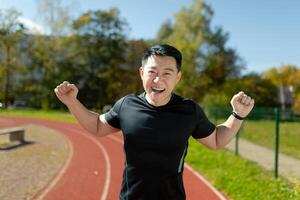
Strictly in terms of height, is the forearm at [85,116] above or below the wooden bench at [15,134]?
above

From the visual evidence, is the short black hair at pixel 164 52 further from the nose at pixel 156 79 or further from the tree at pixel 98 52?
the tree at pixel 98 52

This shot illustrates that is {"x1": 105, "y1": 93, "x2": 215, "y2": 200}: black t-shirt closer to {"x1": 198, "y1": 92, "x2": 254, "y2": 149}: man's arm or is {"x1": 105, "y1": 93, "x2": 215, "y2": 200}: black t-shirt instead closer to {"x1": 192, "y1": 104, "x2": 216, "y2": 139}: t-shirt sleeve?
{"x1": 192, "y1": 104, "x2": 216, "y2": 139}: t-shirt sleeve

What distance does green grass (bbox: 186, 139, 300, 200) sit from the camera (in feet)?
28.6

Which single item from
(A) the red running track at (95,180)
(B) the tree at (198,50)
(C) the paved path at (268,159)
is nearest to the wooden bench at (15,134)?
(A) the red running track at (95,180)

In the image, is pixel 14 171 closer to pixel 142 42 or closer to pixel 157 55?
pixel 157 55

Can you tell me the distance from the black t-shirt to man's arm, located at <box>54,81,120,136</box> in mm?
214

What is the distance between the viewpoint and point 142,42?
192 ft

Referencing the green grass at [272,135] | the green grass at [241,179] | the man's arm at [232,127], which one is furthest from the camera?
the green grass at [272,135]

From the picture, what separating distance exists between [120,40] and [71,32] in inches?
270

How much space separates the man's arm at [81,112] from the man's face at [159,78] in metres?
0.40

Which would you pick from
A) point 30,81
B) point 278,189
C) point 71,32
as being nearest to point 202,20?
point 71,32

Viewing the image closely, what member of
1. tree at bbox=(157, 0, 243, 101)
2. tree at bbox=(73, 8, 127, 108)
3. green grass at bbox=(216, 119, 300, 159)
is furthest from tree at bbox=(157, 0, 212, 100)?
green grass at bbox=(216, 119, 300, 159)

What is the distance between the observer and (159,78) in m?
2.76

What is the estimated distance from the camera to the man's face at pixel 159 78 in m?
2.75
